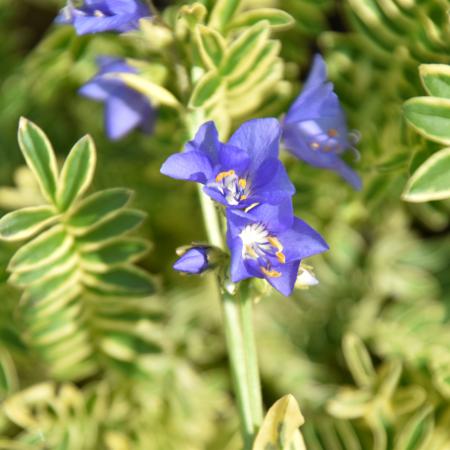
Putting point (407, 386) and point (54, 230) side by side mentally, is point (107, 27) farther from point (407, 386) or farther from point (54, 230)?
point (407, 386)

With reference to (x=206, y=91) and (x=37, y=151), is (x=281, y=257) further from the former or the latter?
(x=37, y=151)

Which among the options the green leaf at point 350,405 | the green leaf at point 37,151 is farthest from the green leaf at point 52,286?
the green leaf at point 350,405

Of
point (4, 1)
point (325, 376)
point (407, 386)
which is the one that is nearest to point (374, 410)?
point (407, 386)

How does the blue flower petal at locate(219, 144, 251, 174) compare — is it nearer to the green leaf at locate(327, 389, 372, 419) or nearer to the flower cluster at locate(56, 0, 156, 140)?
the flower cluster at locate(56, 0, 156, 140)

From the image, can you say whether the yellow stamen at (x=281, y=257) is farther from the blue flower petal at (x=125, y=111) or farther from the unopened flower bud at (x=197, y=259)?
the blue flower petal at (x=125, y=111)

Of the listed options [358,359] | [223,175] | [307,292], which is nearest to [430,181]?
[223,175]

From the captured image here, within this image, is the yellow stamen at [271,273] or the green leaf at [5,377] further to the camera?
the green leaf at [5,377]
